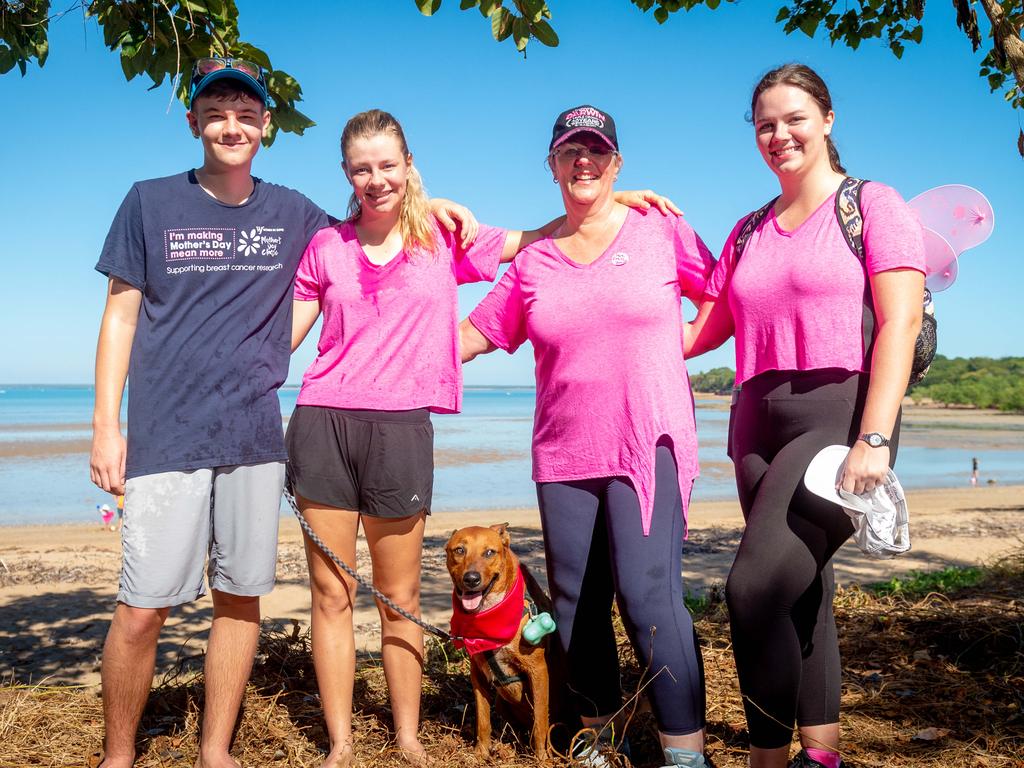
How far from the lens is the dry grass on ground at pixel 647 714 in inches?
138

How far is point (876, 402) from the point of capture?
266cm

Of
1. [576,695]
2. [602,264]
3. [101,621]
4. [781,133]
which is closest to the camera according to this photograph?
[781,133]

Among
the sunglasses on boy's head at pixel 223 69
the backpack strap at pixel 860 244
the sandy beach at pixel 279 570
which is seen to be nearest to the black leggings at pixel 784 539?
the backpack strap at pixel 860 244

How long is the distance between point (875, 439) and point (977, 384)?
62.2 m

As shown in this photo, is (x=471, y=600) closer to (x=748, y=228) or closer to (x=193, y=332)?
(x=193, y=332)

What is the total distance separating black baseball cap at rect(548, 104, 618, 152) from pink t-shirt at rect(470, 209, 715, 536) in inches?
13.3

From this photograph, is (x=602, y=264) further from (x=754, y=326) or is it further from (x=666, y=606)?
(x=666, y=606)

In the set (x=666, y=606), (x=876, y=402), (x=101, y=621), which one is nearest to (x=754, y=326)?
(x=876, y=402)

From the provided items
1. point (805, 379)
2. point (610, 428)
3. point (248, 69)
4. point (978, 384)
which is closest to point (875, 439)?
point (805, 379)

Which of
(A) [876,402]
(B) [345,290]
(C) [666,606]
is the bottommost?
(C) [666,606]

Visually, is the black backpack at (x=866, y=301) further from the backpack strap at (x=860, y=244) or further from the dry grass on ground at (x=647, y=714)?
the dry grass on ground at (x=647, y=714)

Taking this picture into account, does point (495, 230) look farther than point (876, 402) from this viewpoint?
Yes

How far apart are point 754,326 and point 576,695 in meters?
1.66

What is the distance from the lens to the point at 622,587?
304 centimetres
